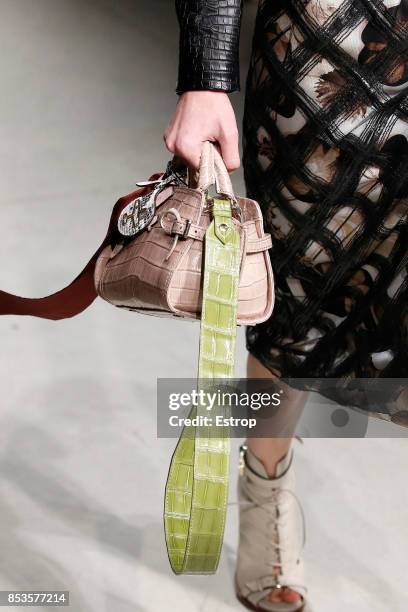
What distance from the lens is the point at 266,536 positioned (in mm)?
1333

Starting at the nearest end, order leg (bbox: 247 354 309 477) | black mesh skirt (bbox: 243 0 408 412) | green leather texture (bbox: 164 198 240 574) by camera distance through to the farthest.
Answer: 1. green leather texture (bbox: 164 198 240 574)
2. black mesh skirt (bbox: 243 0 408 412)
3. leg (bbox: 247 354 309 477)

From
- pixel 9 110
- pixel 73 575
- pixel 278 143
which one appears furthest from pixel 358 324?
pixel 9 110

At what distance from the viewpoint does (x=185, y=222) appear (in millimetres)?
819

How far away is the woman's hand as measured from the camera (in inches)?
33.7

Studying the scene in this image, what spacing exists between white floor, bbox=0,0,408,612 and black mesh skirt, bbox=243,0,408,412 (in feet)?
1.25

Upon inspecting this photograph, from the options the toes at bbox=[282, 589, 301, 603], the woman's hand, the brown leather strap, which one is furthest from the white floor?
the woman's hand

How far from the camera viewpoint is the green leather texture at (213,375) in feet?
2.62

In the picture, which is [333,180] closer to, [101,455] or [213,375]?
[213,375]

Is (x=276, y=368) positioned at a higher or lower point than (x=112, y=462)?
higher

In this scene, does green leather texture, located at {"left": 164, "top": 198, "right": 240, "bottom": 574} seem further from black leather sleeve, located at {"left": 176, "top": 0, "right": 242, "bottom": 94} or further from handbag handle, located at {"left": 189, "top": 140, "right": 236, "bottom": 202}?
black leather sleeve, located at {"left": 176, "top": 0, "right": 242, "bottom": 94}

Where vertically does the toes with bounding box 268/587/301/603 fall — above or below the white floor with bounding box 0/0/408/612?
below

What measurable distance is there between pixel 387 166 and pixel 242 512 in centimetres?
58

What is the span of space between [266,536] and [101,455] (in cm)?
38

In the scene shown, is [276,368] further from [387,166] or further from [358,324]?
[387,166]
